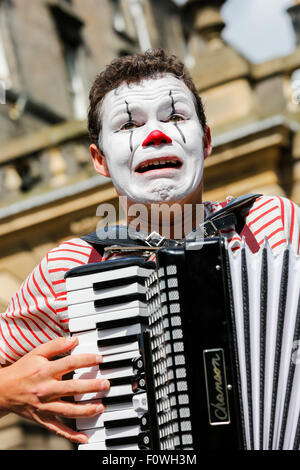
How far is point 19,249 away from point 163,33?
1246 cm

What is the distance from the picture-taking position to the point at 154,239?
291 centimetres

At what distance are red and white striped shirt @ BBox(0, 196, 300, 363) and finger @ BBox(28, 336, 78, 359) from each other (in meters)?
0.16

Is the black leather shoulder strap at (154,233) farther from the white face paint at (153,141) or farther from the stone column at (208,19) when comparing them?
the stone column at (208,19)

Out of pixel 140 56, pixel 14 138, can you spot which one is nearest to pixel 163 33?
pixel 14 138

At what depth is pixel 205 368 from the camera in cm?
248

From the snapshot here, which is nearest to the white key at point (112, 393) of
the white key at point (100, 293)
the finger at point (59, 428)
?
the finger at point (59, 428)

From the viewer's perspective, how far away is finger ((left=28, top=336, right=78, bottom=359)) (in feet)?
9.24

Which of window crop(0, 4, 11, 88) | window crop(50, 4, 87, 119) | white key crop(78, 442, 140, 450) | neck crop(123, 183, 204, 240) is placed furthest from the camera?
window crop(50, 4, 87, 119)

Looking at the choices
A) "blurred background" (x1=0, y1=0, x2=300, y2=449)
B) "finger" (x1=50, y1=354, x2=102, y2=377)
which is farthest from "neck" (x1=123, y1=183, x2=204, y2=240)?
A: "blurred background" (x1=0, y1=0, x2=300, y2=449)

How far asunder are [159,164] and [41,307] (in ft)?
2.01

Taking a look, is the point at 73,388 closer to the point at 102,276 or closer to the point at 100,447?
the point at 100,447

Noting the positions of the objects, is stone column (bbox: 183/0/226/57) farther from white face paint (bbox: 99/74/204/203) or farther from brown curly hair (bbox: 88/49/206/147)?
white face paint (bbox: 99/74/204/203)

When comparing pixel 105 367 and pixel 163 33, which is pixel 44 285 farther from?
pixel 163 33

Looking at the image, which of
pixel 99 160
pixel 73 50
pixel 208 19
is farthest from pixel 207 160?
pixel 73 50
